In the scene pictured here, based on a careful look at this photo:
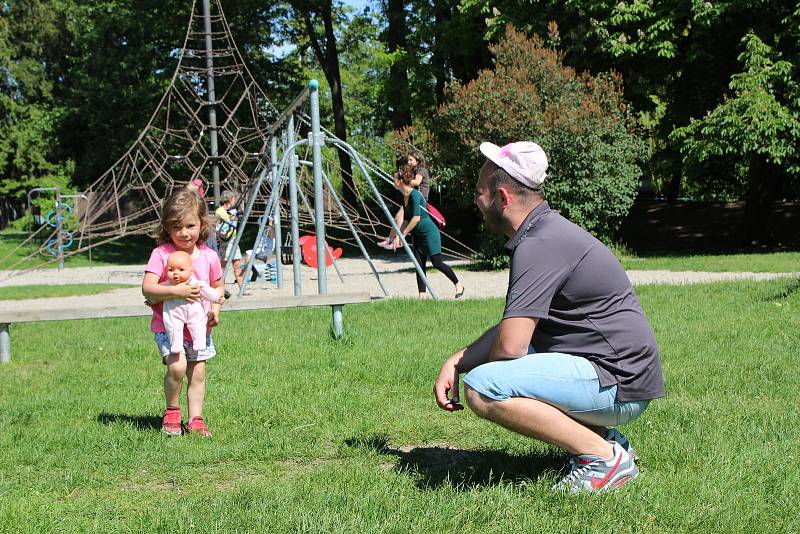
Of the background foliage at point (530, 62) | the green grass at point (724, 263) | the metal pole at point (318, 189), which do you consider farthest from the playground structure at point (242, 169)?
the green grass at point (724, 263)

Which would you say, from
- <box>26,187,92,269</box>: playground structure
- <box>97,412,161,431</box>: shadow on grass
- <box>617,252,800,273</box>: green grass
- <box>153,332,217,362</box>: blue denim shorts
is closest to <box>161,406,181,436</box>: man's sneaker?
<box>97,412,161,431</box>: shadow on grass

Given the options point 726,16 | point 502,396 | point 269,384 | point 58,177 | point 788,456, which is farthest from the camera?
point 58,177

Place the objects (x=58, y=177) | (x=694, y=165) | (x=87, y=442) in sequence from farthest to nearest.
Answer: (x=58, y=177) → (x=694, y=165) → (x=87, y=442)

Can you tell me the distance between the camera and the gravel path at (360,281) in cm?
1249

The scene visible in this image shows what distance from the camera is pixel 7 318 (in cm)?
692

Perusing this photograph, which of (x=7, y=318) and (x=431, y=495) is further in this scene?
(x=7, y=318)

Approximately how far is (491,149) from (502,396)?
40.7 inches

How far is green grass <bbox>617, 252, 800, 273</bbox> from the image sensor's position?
14.0m

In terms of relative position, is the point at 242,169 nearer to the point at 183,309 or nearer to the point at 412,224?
the point at 412,224

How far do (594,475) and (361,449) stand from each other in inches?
50.7

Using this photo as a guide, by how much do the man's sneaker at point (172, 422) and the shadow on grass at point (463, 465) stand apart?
1009mm

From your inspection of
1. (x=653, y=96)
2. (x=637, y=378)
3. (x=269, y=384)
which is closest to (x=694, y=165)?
(x=653, y=96)

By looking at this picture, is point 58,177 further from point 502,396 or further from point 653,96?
point 502,396

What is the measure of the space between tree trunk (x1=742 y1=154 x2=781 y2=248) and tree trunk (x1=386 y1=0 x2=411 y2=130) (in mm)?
9928
